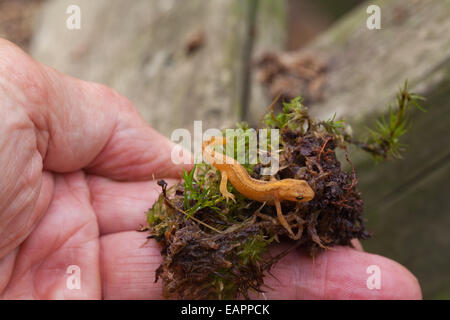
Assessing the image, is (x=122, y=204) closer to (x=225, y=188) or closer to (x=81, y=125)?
(x=81, y=125)

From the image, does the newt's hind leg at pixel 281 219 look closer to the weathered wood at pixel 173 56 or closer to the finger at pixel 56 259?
the weathered wood at pixel 173 56

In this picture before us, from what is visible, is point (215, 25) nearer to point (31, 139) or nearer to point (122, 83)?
point (122, 83)

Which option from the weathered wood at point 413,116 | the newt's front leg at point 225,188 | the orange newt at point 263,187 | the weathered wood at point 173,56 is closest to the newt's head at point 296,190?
the orange newt at point 263,187

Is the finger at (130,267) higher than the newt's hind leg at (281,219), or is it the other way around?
the newt's hind leg at (281,219)

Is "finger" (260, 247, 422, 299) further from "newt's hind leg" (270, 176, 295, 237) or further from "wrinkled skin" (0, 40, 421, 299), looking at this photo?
"newt's hind leg" (270, 176, 295, 237)

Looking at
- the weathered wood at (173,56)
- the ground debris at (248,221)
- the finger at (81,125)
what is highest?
the weathered wood at (173,56)

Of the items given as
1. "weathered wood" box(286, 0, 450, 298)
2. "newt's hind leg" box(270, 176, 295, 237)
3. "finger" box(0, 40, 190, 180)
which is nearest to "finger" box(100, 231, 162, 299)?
"finger" box(0, 40, 190, 180)
